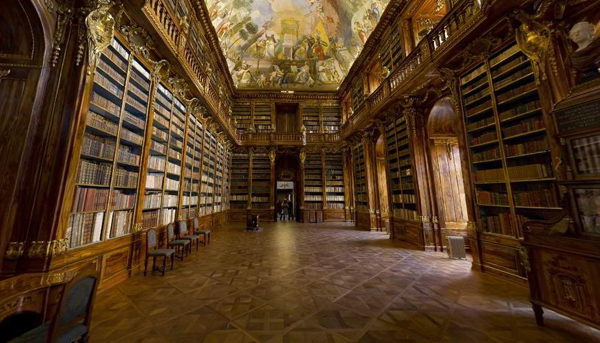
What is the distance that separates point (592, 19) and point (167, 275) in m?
6.87

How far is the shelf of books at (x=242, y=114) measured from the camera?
11.7 meters

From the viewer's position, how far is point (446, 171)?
5.44m

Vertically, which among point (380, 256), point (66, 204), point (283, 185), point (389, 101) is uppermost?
point (389, 101)

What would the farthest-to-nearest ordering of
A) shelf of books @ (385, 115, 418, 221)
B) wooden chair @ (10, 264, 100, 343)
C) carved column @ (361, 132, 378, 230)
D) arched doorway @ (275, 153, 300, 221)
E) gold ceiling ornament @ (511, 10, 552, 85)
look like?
arched doorway @ (275, 153, 300, 221)
carved column @ (361, 132, 378, 230)
shelf of books @ (385, 115, 418, 221)
gold ceiling ornament @ (511, 10, 552, 85)
wooden chair @ (10, 264, 100, 343)

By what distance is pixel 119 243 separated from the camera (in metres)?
3.14

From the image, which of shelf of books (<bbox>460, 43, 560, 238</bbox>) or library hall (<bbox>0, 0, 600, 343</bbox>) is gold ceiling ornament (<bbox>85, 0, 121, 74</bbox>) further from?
shelf of books (<bbox>460, 43, 560, 238</bbox>)

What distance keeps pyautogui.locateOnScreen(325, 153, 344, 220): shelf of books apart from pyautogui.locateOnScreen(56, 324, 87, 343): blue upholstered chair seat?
9935 millimetres

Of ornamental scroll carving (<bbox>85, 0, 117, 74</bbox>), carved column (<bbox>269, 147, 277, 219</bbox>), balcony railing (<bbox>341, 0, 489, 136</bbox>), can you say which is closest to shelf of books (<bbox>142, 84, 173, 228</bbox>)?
ornamental scroll carving (<bbox>85, 0, 117, 74</bbox>)

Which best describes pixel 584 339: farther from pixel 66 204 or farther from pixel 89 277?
pixel 66 204

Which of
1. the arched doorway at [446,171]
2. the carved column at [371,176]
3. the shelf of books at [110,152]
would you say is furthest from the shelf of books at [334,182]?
the shelf of books at [110,152]

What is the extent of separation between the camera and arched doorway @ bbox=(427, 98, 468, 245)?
17.1ft

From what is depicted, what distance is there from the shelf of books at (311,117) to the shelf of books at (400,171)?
5511mm

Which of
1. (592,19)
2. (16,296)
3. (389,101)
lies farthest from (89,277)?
(389,101)

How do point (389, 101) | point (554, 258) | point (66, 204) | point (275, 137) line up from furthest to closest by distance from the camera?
1. point (275, 137)
2. point (389, 101)
3. point (66, 204)
4. point (554, 258)
